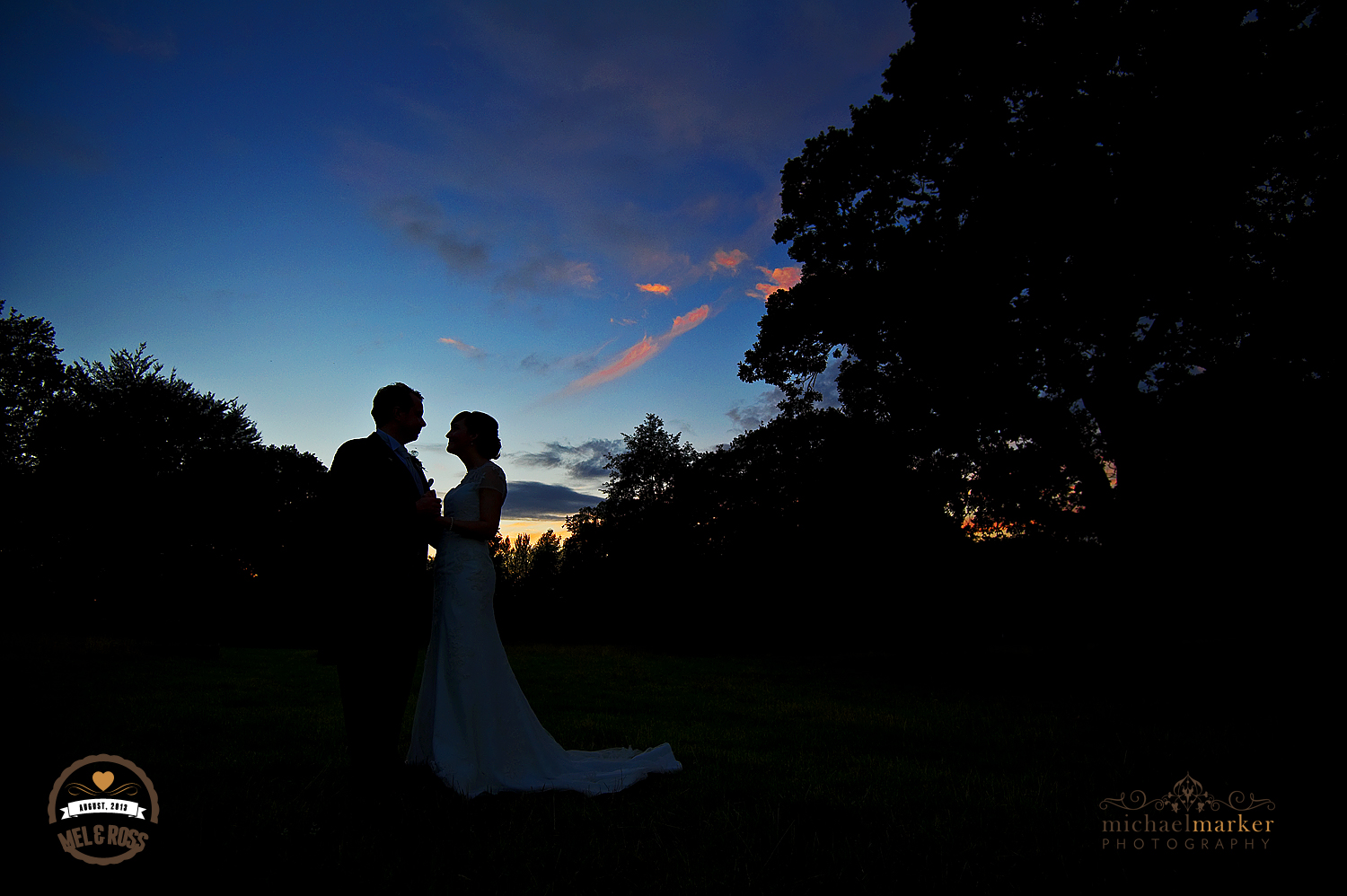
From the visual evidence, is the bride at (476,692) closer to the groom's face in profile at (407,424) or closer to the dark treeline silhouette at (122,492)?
the groom's face in profile at (407,424)

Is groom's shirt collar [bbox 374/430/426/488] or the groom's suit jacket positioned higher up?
groom's shirt collar [bbox 374/430/426/488]

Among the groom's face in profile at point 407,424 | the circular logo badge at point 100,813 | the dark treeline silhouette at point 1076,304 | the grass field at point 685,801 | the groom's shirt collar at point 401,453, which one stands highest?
the dark treeline silhouette at point 1076,304

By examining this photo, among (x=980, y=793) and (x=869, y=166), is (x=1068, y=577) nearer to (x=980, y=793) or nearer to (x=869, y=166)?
(x=869, y=166)

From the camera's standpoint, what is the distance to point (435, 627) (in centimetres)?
540

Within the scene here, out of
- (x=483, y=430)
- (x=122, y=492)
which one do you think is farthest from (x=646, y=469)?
(x=483, y=430)

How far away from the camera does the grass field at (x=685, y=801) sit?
10.8 ft

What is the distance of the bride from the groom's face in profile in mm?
449

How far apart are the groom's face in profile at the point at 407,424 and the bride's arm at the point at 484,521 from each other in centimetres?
74

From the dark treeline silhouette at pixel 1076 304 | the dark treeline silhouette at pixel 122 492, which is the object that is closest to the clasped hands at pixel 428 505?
the dark treeline silhouette at pixel 1076 304

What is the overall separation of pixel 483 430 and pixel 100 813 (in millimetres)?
3505

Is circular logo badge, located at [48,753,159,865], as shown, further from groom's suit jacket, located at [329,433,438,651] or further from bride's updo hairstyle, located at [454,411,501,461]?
bride's updo hairstyle, located at [454,411,501,461]

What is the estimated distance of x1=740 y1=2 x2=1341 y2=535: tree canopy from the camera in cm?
1198

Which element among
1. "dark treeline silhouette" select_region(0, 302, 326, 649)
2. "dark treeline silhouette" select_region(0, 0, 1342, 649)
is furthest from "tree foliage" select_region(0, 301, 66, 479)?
"dark treeline silhouette" select_region(0, 0, 1342, 649)

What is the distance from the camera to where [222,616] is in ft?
128
